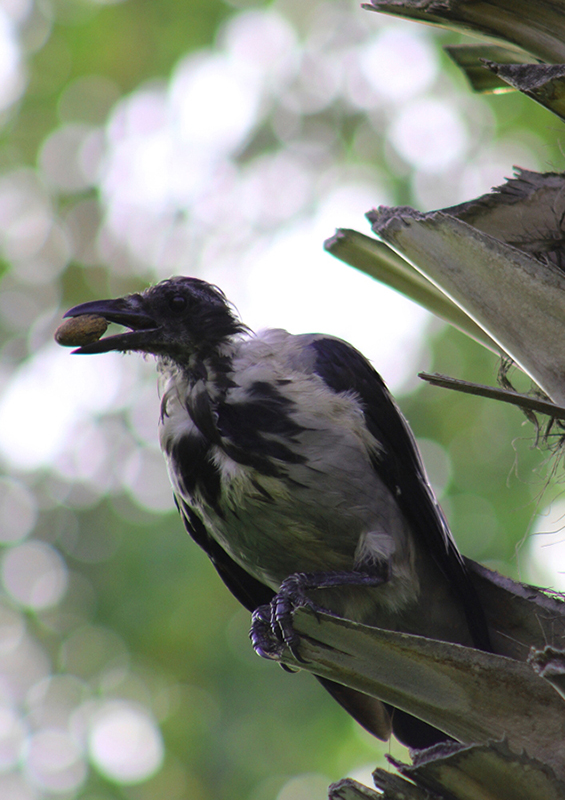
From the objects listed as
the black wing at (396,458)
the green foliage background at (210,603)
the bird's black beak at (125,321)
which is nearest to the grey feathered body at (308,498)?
the black wing at (396,458)

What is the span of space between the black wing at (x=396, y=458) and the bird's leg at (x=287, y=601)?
10.9 inches

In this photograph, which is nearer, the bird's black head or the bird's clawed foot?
the bird's clawed foot

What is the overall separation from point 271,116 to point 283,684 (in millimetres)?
7384

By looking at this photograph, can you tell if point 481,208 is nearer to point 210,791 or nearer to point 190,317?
point 190,317

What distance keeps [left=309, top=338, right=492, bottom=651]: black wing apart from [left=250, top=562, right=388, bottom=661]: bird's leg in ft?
0.91

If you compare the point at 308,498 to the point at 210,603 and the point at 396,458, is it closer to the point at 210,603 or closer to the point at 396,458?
the point at 396,458

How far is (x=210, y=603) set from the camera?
28.7 ft

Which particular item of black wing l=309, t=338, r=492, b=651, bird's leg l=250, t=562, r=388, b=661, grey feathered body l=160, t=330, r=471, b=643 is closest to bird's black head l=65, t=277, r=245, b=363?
grey feathered body l=160, t=330, r=471, b=643

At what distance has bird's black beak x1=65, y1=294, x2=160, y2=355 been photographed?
3041 millimetres

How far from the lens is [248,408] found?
9.33ft

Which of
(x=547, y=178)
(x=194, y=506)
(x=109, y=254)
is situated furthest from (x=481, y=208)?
(x=109, y=254)

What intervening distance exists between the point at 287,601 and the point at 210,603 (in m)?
6.56

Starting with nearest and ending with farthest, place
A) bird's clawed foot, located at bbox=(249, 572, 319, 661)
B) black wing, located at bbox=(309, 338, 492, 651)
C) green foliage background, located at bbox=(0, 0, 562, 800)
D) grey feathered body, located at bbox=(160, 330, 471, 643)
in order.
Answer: bird's clawed foot, located at bbox=(249, 572, 319, 661) → grey feathered body, located at bbox=(160, 330, 471, 643) → black wing, located at bbox=(309, 338, 492, 651) → green foliage background, located at bbox=(0, 0, 562, 800)

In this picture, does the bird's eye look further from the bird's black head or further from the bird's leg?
the bird's leg
